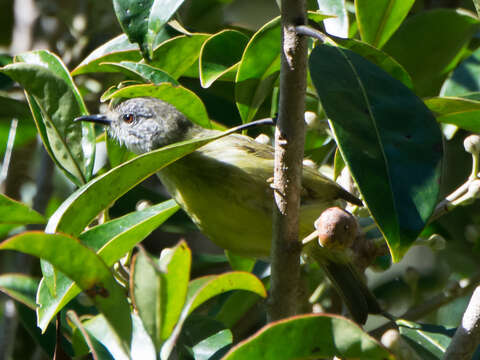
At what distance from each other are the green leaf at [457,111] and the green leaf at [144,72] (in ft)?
2.46

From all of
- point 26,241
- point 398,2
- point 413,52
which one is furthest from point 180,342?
point 413,52

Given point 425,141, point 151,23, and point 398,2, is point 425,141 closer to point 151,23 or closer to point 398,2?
point 151,23

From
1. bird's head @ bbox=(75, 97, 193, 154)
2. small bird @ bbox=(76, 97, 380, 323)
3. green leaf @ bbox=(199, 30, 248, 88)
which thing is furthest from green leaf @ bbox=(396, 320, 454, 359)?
bird's head @ bbox=(75, 97, 193, 154)

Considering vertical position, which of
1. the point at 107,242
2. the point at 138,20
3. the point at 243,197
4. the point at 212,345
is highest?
the point at 138,20

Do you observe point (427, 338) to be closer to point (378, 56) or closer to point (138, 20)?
point (378, 56)

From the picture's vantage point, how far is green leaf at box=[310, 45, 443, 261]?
137 cm

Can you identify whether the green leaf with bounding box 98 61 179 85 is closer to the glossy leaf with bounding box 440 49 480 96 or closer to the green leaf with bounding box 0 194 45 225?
the green leaf with bounding box 0 194 45 225

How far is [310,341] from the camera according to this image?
4.37 feet

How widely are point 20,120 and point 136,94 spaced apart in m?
1.08

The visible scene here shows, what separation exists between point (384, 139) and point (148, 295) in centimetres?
58

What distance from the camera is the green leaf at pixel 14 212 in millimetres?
1973

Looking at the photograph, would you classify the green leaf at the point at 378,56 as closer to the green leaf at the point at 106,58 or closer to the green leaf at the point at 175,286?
the green leaf at the point at 106,58

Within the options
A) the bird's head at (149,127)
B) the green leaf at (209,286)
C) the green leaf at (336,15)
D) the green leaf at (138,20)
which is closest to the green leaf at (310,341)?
the green leaf at (209,286)

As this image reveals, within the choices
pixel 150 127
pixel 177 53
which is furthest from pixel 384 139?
pixel 150 127
